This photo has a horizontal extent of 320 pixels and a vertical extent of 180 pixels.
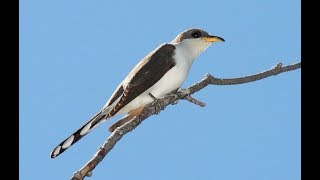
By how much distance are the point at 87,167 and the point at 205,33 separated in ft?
15.4

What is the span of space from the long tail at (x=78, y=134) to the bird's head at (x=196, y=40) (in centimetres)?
209

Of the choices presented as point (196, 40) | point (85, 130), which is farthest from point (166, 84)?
point (85, 130)

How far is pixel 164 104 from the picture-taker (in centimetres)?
625

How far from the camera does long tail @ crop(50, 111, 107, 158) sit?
18.1ft

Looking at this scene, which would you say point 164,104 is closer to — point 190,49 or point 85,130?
point 85,130

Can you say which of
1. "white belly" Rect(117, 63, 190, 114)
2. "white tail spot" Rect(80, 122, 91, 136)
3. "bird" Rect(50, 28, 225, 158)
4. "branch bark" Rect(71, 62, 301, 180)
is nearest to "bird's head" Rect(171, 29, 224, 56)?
"bird" Rect(50, 28, 225, 158)

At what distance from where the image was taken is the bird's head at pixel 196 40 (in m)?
7.96

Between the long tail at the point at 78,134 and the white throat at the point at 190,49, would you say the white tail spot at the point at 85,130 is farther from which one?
the white throat at the point at 190,49

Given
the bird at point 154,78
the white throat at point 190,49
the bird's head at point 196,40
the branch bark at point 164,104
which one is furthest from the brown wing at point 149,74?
the branch bark at point 164,104

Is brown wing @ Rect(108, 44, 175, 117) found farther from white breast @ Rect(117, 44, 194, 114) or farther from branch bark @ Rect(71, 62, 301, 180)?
branch bark @ Rect(71, 62, 301, 180)

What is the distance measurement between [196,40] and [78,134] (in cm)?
287
